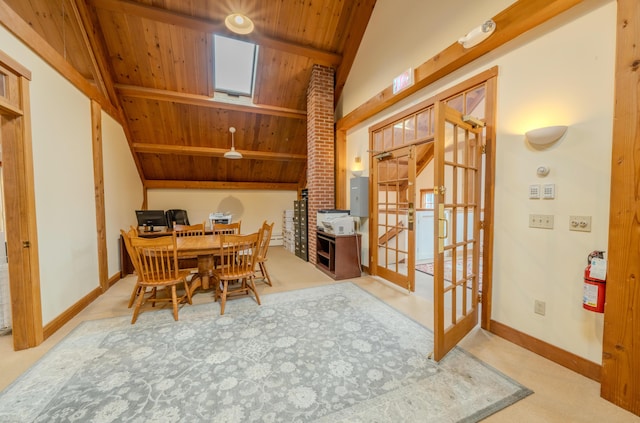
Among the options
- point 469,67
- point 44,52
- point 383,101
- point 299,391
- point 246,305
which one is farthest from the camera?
point 383,101

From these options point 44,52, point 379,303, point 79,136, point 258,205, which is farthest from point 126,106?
point 379,303

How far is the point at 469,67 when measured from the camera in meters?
2.55

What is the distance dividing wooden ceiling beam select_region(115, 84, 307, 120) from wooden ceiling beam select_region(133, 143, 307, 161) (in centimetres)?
108

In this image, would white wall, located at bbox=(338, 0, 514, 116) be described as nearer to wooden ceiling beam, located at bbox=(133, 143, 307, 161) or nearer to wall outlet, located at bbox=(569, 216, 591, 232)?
wall outlet, located at bbox=(569, 216, 591, 232)

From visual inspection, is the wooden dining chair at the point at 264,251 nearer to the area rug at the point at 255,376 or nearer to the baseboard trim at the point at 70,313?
the area rug at the point at 255,376

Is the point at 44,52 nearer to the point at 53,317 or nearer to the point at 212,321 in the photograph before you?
the point at 53,317

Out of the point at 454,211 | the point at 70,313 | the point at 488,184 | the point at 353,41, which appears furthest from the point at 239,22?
the point at 70,313

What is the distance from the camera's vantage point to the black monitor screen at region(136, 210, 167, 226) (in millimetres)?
4668

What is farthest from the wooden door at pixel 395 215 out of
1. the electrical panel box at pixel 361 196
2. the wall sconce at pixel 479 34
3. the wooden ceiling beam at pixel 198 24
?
the wooden ceiling beam at pixel 198 24

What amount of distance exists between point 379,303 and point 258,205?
524 cm

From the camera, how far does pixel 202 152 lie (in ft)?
18.7

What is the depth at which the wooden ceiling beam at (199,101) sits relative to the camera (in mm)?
4418

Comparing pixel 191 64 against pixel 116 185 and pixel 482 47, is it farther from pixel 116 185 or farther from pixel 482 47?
pixel 482 47

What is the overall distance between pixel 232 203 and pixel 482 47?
21.1 feet
